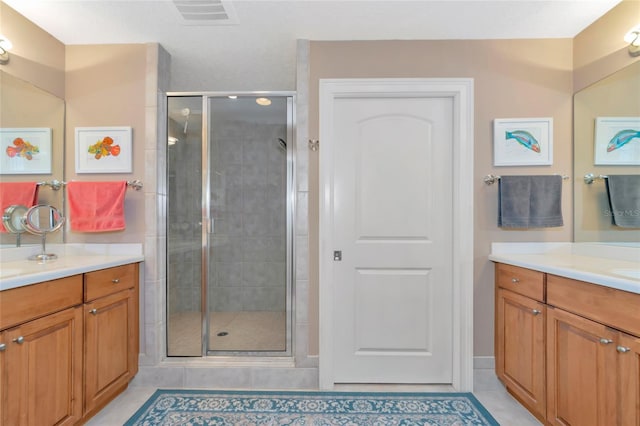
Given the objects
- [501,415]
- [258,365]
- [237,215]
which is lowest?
[501,415]

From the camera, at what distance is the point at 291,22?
6.35 feet

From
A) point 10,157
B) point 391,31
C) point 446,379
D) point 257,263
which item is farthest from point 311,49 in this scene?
point 446,379

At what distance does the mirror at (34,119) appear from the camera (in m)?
1.75

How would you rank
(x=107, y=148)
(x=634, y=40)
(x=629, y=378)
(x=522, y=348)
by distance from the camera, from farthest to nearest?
(x=107, y=148)
(x=522, y=348)
(x=634, y=40)
(x=629, y=378)

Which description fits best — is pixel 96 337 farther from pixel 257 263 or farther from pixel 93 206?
pixel 257 263

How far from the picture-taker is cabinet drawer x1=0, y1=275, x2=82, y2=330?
3.98 feet

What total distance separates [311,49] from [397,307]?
1902 millimetres

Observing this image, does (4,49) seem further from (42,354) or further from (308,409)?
(308,409)

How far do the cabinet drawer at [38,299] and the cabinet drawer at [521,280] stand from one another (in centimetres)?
246

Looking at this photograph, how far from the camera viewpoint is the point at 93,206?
2.06 m

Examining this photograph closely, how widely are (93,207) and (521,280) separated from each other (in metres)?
2.80

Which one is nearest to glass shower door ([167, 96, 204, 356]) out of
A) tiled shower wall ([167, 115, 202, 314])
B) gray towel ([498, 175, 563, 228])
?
tiled shower wall ([167, 115, 202, 314])

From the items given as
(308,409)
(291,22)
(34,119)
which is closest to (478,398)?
(308,409)

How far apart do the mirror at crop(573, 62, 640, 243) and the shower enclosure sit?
1.96 meters
